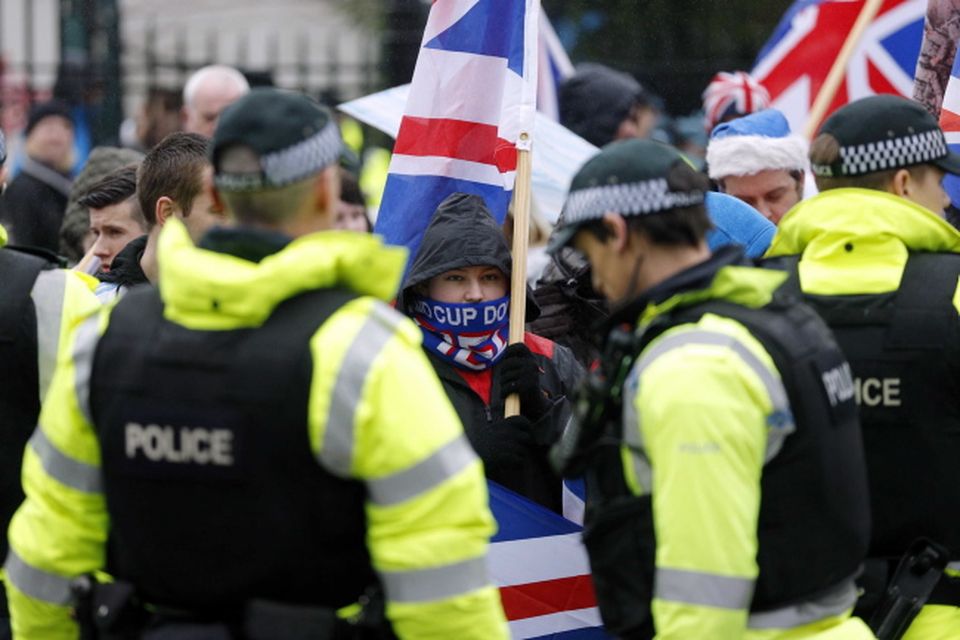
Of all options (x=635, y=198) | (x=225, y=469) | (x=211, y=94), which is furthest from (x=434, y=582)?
(x=211, y=94)

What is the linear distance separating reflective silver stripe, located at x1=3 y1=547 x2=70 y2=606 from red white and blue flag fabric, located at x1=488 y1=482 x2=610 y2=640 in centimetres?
156

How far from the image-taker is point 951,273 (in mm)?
4203

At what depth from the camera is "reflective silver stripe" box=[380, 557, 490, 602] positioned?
10.8 ft

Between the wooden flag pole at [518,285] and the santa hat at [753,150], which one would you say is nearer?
the wooden flag pole at [518,285]

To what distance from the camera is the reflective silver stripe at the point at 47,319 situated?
14.0 ft

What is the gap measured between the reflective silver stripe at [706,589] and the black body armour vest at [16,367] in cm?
167

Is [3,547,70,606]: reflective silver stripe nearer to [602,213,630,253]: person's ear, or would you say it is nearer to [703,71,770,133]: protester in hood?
[602,213,630,253]: person's ear

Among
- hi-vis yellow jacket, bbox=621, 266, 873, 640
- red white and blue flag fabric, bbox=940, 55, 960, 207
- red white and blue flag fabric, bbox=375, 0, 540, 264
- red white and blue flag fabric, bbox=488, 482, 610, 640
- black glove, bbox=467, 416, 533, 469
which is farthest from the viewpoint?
red white and blue flag fabric, bbox=940, 55, 960, 207

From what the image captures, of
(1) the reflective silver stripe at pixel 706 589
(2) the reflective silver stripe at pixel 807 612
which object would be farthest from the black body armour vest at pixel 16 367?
(2) the reflective silver stripe at pixel 807 612

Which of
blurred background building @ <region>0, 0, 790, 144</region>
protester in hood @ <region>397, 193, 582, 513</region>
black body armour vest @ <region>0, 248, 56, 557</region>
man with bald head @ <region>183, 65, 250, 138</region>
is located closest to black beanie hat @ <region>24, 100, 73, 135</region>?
man with bald head @ <region>183, 65, 250, 138</region>

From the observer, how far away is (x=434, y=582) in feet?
10.8

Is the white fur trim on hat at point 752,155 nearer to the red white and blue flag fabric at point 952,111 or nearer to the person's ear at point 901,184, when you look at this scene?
the red white and blue flag fabric at point 952,111

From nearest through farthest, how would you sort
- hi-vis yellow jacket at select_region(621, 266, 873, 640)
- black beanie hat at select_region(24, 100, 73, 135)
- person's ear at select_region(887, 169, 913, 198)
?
hi-vis yellow jacket at select_region(621, 266, 873, 640), person's ear at select_region(887, 169, 913, 198), black beanie hat at select_region(24, 100, 73, 135)

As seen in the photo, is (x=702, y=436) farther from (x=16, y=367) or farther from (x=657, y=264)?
(x=16, y=367)
